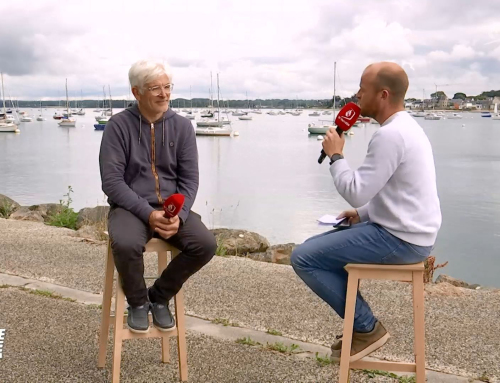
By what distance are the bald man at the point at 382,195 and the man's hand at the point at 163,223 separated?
0.66 metres

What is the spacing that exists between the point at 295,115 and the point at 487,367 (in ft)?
Result: 496

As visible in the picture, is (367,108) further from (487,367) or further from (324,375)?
(487,367)

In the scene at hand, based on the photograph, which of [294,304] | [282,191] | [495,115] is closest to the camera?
[294,304]

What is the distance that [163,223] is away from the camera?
127 inches

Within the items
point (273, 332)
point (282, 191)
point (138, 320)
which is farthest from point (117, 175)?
point (282, 191)

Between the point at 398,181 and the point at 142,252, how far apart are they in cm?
134

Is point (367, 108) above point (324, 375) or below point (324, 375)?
above

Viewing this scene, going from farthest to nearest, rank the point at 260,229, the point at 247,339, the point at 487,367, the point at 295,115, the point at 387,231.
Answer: the point at 295,115 → the point at 260,229 → the point at 247,339 → the point at 487,367 → the point at 387,231

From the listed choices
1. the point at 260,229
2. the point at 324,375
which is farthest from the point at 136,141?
the point at 260,229

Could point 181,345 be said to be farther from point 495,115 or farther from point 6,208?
point 495,115

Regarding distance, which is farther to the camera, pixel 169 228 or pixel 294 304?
pixel 294 304

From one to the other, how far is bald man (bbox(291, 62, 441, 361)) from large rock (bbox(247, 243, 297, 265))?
202 inches

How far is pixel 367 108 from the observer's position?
2951 millimetres

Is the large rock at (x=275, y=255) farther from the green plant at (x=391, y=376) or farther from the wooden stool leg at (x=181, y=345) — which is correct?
the wooden stool leg at (x=181, y=345)
